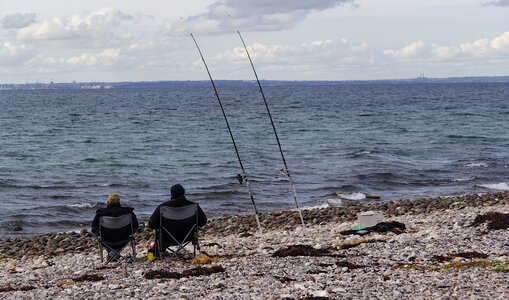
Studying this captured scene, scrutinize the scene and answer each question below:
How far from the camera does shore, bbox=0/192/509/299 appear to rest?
34.6ft

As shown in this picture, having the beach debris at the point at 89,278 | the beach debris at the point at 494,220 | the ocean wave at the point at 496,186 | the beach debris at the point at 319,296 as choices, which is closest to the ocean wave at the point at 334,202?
the ocean wave at the point at 496,186

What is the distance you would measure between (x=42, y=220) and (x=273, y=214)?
22.9ft

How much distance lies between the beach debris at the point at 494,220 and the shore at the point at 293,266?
2 cm

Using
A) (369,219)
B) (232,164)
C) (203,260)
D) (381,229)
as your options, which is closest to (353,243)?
(381,229)

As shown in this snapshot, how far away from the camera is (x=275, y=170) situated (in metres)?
35.1

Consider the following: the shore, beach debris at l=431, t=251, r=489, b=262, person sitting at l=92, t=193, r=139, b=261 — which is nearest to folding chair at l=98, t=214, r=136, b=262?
person sitting at l=92, t=193, r=139, b=261

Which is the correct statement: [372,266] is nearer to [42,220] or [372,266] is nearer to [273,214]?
[273,214]

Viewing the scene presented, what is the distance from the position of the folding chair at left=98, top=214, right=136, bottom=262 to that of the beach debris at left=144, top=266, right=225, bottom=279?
2.13 m

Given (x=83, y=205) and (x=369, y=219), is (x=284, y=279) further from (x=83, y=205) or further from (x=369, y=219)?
(x=83, y=205)

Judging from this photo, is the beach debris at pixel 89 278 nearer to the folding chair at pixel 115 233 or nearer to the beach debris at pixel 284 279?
the folding chair at pixel 115 233

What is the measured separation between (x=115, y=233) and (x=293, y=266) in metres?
3.78

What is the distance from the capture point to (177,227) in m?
14.1

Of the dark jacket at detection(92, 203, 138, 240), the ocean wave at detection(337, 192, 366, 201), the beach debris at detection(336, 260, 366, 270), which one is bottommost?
the ocean wave at detection(337, 192, 366, 201)

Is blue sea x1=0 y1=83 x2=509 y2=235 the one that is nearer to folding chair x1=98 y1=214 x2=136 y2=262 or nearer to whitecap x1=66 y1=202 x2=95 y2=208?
whitecap x1=66 y1=202 x2=95 y2=208
